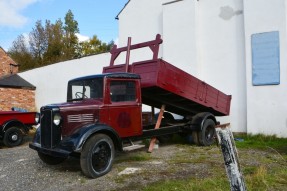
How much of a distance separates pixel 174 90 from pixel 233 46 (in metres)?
4.93

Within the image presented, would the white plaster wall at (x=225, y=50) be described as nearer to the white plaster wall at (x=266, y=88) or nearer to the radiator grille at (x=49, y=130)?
the white plaster wall at (x=266, y=88)

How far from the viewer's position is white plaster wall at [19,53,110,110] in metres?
16.1

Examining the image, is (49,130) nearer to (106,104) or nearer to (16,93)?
(106,104)

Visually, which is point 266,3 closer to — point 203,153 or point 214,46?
point 214,46

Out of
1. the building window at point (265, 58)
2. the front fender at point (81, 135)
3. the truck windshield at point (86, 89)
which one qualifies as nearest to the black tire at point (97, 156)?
the front fender at point (81, 135)

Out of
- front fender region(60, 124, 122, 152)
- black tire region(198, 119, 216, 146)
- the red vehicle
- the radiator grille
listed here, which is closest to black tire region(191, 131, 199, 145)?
black tire region(198, 119, 216, 146)

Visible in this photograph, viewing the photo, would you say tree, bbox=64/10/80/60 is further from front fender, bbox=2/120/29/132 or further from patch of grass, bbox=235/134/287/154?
patch of grass, bbox=235/134/287/154

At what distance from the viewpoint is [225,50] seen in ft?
39.2

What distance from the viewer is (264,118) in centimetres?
1049

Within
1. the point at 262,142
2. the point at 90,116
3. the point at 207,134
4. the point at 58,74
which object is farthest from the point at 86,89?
the point at 58,74

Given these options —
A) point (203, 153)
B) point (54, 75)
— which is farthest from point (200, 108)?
point (54, 75)

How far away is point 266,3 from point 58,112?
27.2 feet

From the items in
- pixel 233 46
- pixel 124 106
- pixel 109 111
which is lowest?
pixel 109 111

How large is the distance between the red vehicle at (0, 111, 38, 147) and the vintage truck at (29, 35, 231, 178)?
4.19 m
